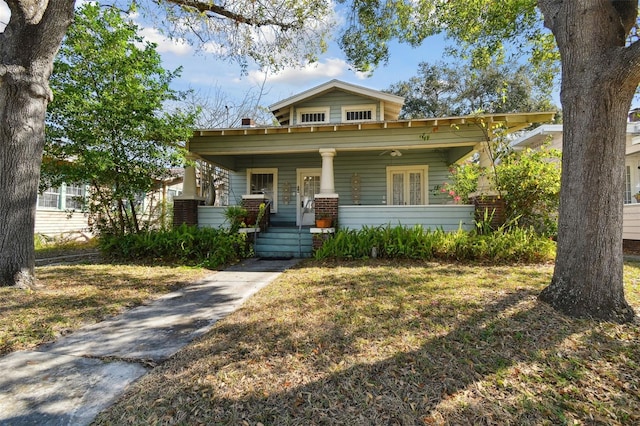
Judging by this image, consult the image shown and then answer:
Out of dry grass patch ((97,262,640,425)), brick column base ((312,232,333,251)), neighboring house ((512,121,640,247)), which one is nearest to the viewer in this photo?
dry grass patch ((97,262,640,425))

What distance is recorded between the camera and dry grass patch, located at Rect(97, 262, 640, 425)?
6.23 ft

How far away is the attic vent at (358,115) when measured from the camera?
1149 cm

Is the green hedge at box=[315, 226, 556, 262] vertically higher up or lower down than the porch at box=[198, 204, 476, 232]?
lower down

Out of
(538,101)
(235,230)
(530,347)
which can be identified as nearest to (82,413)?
(530,347)

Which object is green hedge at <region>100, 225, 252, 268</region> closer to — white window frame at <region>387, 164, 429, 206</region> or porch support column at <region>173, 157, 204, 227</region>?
porch support column at <region>173, 157, 204, 227</region>

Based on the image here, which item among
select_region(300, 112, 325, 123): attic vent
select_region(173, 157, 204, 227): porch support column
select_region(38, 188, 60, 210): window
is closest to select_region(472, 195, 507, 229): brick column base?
select_region(300, 112, 325, 123): attic vent

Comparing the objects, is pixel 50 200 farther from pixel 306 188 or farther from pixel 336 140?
pixel 336 140

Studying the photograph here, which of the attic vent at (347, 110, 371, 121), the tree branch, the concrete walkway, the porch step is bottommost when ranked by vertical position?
the concrete walkway

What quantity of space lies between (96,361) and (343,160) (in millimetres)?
9508

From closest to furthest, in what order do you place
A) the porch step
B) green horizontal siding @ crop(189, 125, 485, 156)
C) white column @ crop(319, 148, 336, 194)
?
green horizontal siding @ crop(189, 125, 485, 156)
white column @ crop(319, 148, 336, 194)
the porch step

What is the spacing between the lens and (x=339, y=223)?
27.1 ft

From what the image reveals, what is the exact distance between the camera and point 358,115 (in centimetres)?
1157

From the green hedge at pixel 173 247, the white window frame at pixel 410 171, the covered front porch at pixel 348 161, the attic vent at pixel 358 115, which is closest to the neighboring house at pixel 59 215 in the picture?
the covered front porch at pixel 348 161

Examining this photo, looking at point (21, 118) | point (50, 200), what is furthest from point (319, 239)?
point (50, 200)
